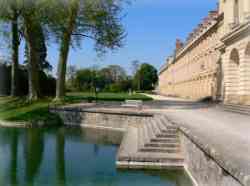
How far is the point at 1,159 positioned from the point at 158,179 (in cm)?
607

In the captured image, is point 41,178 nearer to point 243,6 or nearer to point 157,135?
point 157,135

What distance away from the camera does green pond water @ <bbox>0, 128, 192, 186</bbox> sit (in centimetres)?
984

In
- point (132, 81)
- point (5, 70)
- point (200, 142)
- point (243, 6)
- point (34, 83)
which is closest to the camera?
point (200, 142)

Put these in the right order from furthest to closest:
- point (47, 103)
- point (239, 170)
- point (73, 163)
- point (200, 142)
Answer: point (47, 103), point (73, 163), point (200, 142), point (239, 170)

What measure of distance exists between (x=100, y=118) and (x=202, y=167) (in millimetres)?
14400

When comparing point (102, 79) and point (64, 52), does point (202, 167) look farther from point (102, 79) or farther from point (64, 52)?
point (102, 79)

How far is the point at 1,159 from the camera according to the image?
13.0m

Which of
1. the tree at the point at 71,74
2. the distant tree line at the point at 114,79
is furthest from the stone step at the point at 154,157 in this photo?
the tree at the point at 71,74

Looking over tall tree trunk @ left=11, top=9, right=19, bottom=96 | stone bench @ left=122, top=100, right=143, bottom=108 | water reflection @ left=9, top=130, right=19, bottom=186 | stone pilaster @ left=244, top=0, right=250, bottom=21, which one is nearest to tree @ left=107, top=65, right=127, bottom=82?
tall tree trunk @ left=11, top=9, right=19, bottom=96

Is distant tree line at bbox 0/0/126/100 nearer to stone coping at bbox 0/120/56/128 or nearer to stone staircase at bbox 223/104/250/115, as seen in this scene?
stone coping at bbox 0/120/56/128

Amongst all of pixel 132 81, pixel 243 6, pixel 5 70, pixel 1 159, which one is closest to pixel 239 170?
pixel 1 159

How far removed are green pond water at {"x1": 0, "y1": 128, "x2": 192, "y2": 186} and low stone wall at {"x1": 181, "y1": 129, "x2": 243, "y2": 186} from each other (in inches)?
17.5

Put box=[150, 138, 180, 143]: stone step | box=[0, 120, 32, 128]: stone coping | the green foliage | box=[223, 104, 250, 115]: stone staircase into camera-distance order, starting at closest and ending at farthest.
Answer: box=[150, 138, 180, 143]: stone step
box=[223, 104, 250, 115]: stone staircase
box=[0, 120, 32, 128]: stone coping
the green foliage

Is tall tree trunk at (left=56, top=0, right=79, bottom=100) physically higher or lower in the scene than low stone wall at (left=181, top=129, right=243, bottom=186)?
higher
